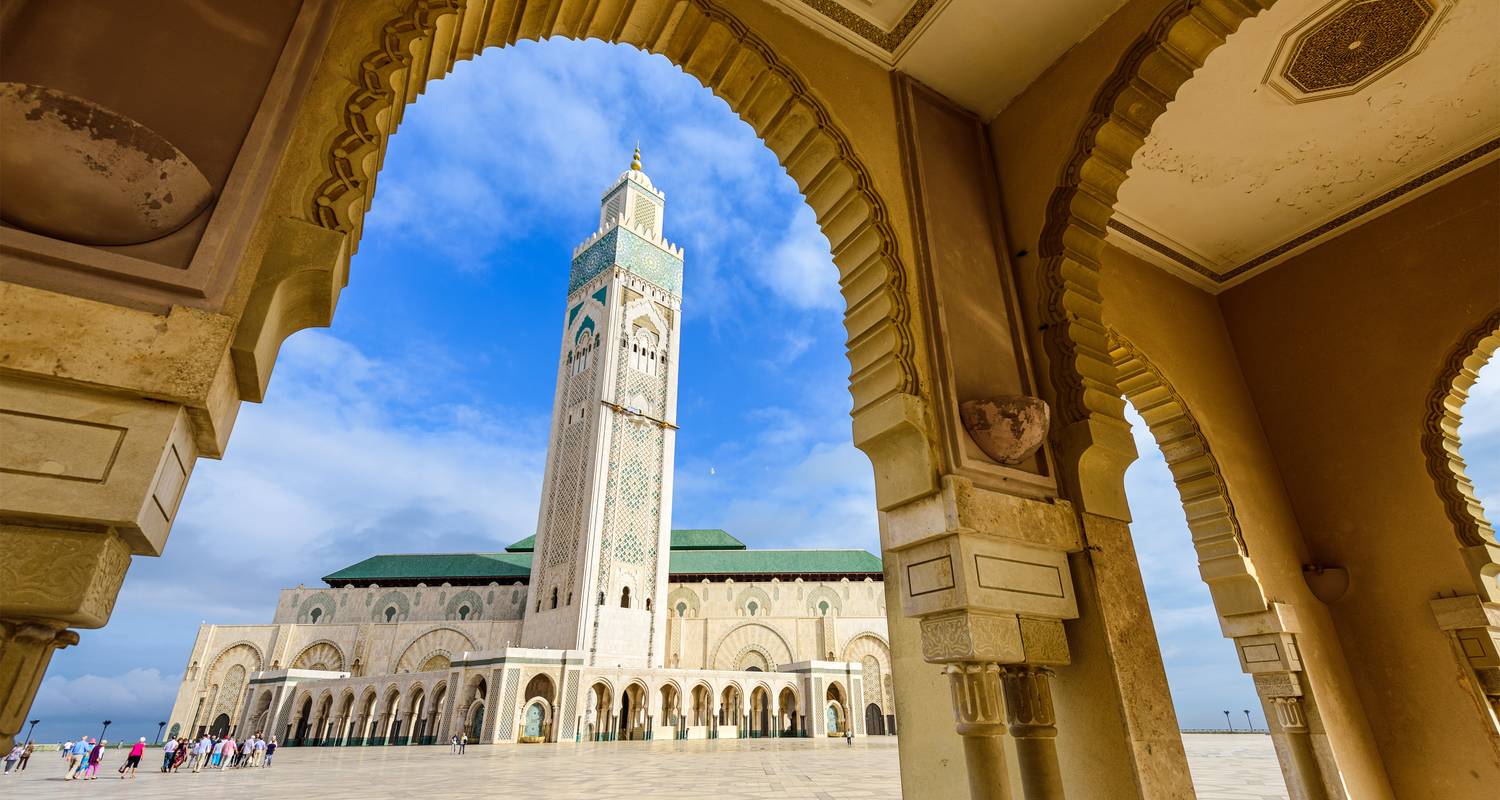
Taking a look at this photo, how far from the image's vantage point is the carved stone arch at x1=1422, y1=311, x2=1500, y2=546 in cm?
361

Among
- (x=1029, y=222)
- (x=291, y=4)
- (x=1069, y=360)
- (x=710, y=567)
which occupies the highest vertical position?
(x=710, y=567)

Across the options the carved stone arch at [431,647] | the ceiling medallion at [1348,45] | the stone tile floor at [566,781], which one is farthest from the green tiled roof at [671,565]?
the ceiling medallion at [1348,45]

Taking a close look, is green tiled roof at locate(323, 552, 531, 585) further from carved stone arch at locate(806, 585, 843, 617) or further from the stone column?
the stone column

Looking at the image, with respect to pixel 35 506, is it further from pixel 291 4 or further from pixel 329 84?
pixel 291 4

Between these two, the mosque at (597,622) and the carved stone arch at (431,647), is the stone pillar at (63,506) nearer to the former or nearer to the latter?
the mosque at (597,622)

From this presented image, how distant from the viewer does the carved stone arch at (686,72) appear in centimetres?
142

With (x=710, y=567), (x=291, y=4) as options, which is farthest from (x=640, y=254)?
(x=291, y=4)

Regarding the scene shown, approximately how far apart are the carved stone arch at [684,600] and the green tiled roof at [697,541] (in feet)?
11.9

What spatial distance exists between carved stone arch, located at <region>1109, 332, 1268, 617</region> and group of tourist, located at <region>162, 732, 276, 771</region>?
41.5ft

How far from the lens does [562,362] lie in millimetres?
24688

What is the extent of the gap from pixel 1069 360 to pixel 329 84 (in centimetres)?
252

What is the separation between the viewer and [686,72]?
103 inches

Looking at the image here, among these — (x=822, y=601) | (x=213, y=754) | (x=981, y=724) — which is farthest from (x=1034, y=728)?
(x=822, y=601)

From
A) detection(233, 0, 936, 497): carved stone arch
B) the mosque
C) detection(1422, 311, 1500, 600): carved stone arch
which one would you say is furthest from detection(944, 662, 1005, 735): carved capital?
the mosque
